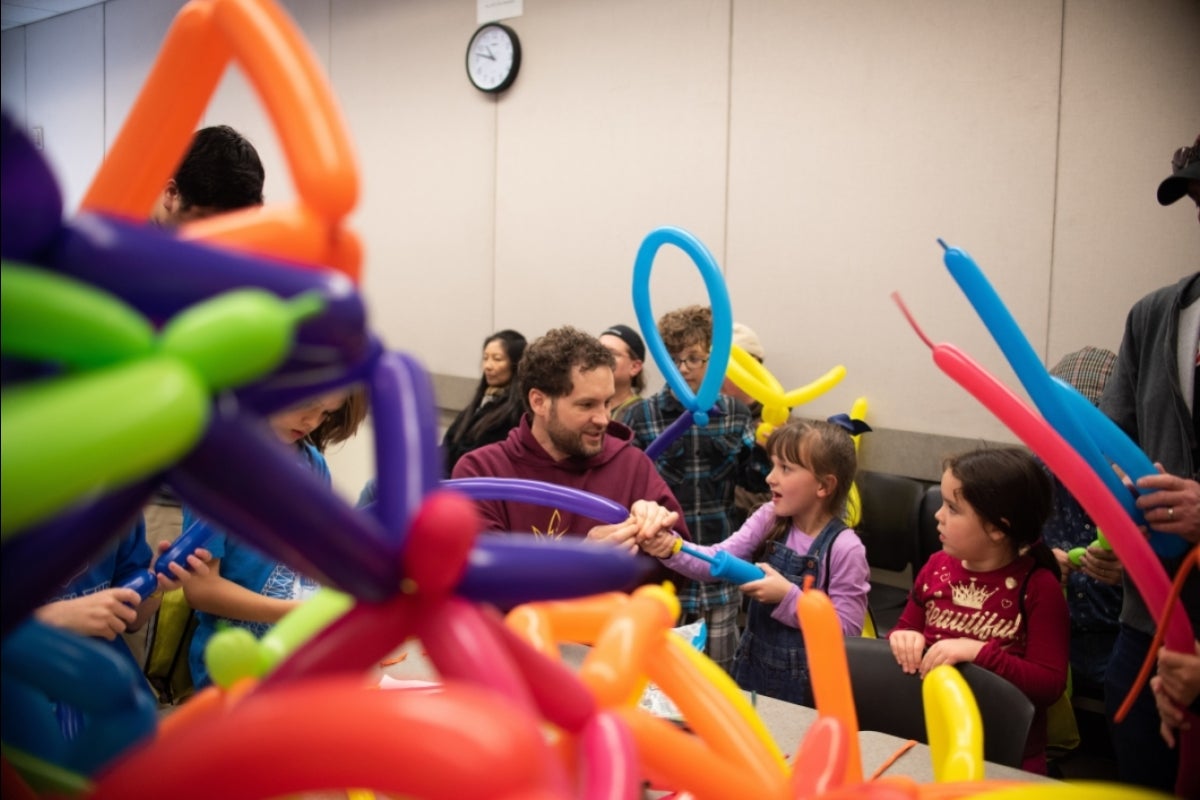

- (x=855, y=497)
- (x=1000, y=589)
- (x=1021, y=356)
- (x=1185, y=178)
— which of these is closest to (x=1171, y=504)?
(x=1021, y=356)

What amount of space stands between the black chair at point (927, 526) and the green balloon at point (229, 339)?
9.83 feet

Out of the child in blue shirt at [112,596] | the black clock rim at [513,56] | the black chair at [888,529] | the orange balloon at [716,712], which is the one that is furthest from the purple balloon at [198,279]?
the black clock rim at [513,56]

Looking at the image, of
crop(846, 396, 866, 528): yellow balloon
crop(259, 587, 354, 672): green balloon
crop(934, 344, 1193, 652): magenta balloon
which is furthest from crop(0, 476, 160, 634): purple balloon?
crop(846, 396, 866, 528): yellow balloon

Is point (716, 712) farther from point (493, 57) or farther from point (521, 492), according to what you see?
point (493, 57)

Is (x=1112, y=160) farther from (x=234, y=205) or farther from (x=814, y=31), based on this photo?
(x=234, y=205)

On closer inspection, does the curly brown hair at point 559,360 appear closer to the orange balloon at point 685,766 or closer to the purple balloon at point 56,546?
the orange balloon at point 685,766

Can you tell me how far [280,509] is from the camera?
17.2 inches

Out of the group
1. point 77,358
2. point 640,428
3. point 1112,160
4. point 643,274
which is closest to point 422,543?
point 77,358

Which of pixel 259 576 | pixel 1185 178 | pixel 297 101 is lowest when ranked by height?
pixel 259 576

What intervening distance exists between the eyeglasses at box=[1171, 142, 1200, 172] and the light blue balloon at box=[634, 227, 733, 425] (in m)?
0.93

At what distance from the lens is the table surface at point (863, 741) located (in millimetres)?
1489

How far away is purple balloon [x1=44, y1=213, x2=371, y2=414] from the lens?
0.41m

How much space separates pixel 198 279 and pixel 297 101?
0.53ft

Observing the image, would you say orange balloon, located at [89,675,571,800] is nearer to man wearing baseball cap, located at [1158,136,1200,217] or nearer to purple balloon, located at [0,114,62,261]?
purple balloon, located at [0,114,62,261]
